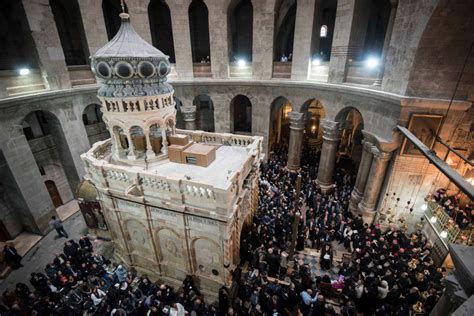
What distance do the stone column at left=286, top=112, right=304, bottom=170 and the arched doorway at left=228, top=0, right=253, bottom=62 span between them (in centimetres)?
753

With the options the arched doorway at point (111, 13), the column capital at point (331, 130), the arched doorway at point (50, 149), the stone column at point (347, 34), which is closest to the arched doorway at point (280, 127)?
the column capital at point (331, 130)

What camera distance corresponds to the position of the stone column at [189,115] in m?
18.4

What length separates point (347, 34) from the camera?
42.7 feet

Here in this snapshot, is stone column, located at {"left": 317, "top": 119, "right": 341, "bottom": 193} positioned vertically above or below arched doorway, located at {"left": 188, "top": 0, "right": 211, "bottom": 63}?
below

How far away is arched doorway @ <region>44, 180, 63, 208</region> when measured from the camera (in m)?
16.3

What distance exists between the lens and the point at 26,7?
40.5ft

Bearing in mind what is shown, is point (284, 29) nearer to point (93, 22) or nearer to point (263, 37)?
point (263, 37)

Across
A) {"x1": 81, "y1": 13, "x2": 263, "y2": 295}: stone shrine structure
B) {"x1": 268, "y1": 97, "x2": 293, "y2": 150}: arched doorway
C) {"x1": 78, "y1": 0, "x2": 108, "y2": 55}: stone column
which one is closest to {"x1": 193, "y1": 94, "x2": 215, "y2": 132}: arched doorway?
{"x1": 268, "y1": 97, "x2": 293, "y2": 150}: arched doorway

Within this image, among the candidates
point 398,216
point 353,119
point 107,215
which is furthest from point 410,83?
point 107,215

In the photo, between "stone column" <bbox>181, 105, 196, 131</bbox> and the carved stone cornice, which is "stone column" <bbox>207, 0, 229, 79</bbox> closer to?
"stone column" <bbox>181, 105, 196, 131</bbox>

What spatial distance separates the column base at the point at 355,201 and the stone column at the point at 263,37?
9433 millimetres

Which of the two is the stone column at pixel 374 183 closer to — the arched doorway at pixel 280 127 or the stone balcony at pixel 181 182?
the stone balcony at pixel 181 182

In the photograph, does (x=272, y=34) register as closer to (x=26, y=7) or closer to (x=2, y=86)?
(x=26, y=7)

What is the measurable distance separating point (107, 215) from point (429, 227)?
50.8 ft
